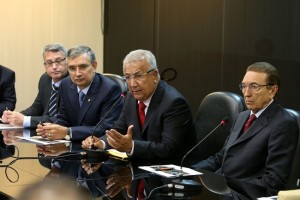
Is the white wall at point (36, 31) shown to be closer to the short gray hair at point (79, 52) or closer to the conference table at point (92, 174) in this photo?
the short gray hair at point (79, 52)

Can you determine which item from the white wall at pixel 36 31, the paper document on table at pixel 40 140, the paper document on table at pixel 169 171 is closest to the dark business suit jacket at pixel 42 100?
the paper document on table at pixel 40 140

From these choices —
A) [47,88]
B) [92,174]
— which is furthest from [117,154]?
[47,88]

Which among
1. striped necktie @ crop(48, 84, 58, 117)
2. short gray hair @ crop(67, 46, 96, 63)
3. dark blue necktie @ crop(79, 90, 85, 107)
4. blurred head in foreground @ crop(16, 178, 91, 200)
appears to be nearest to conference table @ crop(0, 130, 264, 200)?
dark blue necktie @ crop(79, 90, 85, 107)

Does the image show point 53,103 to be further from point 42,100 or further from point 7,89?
point 7,89

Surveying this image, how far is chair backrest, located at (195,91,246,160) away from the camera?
3.33 metres

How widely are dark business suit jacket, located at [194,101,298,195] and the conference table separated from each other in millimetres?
225

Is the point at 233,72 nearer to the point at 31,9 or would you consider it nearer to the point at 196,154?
the point at 196,154

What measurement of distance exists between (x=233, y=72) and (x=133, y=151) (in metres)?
2.18

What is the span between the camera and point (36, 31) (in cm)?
672

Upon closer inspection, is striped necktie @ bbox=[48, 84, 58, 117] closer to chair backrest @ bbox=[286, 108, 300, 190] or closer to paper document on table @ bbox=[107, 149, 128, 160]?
paper document on table @ bbox=[107, 149, 128, 160]

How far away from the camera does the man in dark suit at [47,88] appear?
A: 14.1 ft

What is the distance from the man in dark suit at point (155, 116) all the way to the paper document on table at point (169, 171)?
0.34 m

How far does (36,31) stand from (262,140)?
4.58 meters

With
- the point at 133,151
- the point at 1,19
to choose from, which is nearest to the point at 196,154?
the point at 133,151
